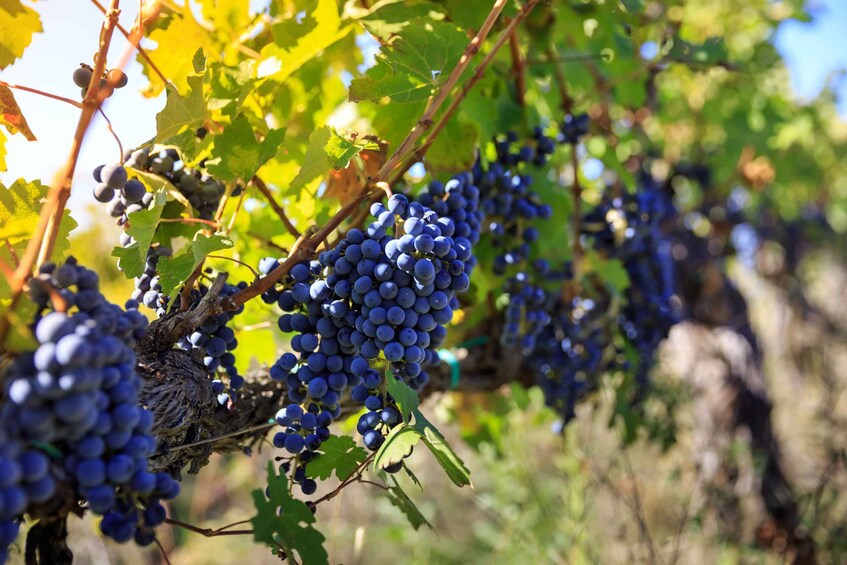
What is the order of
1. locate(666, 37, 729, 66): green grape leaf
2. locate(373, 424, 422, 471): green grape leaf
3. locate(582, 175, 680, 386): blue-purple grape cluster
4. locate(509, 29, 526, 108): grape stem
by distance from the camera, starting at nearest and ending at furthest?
locate(373, 424, 422, 471): green grape leaf, locate(509, 29, 526, 108): grape stem, locate(666, 37, 729, 66): green grape leaf, locate(582, 175, 680, 386): blue-purple grape cluster

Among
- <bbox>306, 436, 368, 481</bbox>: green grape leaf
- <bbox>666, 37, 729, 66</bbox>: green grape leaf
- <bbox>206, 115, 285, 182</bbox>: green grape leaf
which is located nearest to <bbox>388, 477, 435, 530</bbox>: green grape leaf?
<bbox>306, 436, 368, 481</bbox>: green grape leaf

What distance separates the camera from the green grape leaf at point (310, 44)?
1.37 meters

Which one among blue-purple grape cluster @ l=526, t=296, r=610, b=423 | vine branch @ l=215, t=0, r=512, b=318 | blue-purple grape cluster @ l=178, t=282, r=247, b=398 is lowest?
blue-purple grape cluster @ l=526, t=296, r=610, b=423

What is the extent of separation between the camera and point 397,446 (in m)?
0.94

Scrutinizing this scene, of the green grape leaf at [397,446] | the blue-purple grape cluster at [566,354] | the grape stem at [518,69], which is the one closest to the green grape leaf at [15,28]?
the green grape leaf at [397,446]

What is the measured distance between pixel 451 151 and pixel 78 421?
3.38ft

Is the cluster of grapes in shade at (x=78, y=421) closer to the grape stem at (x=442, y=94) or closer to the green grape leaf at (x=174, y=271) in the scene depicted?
the green grape leaf at (x=174, y=271)

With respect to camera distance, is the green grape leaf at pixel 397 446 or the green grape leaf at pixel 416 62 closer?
the green grape leaf at pixel 397 446

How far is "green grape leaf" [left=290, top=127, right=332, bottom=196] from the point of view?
121cm

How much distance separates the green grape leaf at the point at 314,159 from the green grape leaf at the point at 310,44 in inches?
9.0

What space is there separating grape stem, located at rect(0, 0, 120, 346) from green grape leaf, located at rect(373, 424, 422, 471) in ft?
1.66

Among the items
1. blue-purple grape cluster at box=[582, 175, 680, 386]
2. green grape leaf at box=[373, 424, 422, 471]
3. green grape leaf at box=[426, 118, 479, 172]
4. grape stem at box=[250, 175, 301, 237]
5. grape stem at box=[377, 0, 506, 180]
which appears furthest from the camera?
blue-purple grape cluster at box=[582, 175, 680, 386]

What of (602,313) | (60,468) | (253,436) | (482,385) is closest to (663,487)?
(602,313)

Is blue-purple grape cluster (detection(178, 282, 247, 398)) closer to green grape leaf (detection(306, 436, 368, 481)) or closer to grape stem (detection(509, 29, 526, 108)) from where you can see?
green grape leaf (detection(306, 436, 368, 481))
